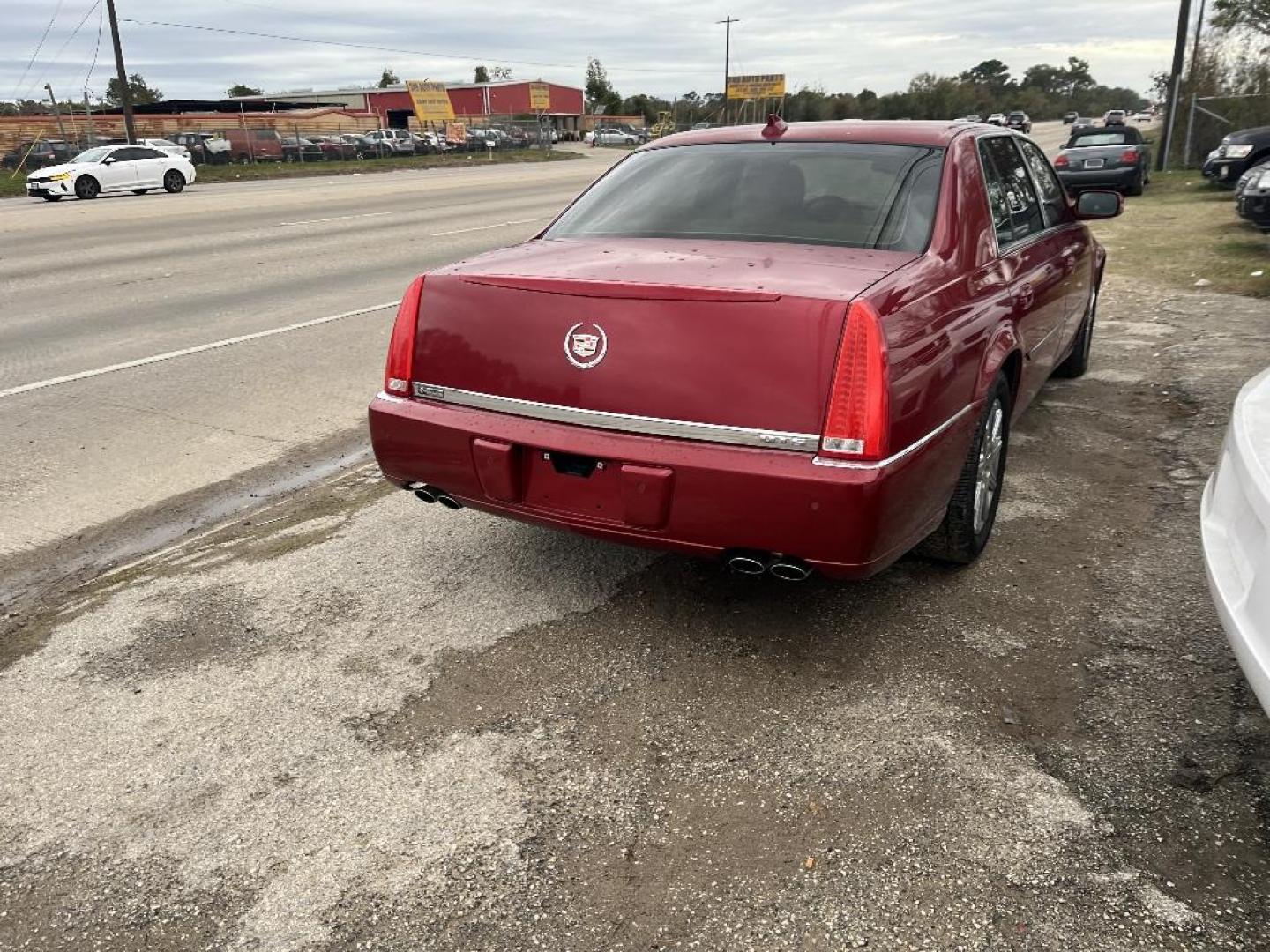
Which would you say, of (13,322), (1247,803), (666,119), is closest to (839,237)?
(1247,803)

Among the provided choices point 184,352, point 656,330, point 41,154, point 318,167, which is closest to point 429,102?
point 318,167

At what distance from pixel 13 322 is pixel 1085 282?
8558 mm

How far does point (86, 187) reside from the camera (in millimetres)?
25078

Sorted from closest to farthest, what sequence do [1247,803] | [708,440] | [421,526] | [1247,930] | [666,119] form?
[1247,930] → [1247,803] → [708,440] → [421,526] → [666,119]

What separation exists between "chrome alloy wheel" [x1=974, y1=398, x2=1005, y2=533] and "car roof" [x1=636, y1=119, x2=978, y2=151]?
3.47ft

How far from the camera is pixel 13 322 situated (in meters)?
8.73

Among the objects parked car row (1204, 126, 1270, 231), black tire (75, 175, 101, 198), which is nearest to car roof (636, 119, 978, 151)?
parked car row (1204, 126, 1270, 231)

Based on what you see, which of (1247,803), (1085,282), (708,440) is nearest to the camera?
(1247,803)

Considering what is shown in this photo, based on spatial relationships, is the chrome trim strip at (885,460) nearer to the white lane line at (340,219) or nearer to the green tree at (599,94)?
the white lane line at (340,219)

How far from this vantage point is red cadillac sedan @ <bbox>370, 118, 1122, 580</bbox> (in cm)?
273

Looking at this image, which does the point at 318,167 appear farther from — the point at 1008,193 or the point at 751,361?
the point at 751,361

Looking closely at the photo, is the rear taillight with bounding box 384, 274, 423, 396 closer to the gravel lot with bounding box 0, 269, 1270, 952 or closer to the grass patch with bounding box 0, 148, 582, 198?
the gravel lot with bounding box 0, 269, 1270, 952

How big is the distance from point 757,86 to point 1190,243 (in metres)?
71.1

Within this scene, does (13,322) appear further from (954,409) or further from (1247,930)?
(1247,930)
